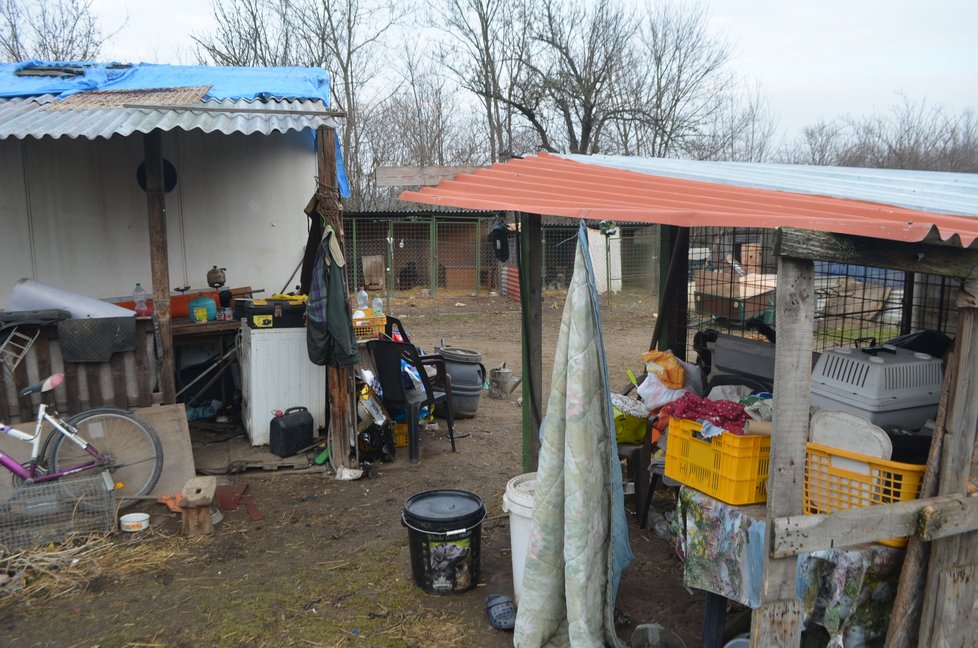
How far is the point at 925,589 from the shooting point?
280 cm

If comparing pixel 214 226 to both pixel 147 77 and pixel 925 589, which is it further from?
pixel 925 589

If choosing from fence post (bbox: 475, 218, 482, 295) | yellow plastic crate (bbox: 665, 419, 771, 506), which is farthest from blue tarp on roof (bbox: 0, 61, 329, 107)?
fence post (bbox: 475, 218, 482, 295)

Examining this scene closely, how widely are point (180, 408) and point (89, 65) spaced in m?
5.15

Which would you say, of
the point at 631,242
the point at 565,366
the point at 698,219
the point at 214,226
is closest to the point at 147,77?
the point at 214,226

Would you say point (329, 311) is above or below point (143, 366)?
above

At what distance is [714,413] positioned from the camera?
11.1 feet

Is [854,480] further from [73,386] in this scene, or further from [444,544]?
[73,386]

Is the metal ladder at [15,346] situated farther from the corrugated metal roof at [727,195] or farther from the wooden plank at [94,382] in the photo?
the corrugated metal roof at [727,195]

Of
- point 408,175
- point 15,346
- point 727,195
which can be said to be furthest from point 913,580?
point 408,175

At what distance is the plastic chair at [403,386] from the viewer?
6383 millimetres

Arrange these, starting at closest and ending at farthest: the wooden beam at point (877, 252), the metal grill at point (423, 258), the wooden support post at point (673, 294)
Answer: the wooden beam at point (877, 252)
the wooden support post at point (673, 294)
the metal grill at point (423, 258)

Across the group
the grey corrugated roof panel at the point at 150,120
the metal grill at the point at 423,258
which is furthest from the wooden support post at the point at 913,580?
the metal grill at the point at 423,258

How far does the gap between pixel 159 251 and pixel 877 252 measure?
5.32m

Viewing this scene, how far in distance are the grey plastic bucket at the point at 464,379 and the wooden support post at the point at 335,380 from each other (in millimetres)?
1678
